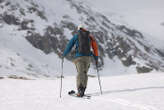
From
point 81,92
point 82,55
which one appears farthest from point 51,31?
point 81,92

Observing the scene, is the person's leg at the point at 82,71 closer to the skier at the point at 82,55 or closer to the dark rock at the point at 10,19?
the skier at the point at 82,55

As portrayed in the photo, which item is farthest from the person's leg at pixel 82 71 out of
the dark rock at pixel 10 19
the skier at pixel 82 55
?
the dark rock at pixel 10 19

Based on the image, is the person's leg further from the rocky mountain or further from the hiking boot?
the rocky mountain

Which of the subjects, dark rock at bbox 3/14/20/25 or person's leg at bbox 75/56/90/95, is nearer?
person's leg at bbox 75/56/90/95

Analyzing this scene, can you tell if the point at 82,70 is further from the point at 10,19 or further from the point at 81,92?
the point at 10,19

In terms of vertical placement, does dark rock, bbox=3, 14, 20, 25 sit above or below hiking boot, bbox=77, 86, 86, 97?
above

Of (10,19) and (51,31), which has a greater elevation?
(10,19)

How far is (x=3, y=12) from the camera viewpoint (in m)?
154

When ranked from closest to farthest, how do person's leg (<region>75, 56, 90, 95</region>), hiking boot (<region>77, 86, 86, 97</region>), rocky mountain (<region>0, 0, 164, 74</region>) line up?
1. hiking boot (<region>77, 86, 86, 97</region>)
2. person's leg (<region>75, 56, 90, 95</region>)
3. rocky mountain (<region>0, 0, 164, 74</region>)

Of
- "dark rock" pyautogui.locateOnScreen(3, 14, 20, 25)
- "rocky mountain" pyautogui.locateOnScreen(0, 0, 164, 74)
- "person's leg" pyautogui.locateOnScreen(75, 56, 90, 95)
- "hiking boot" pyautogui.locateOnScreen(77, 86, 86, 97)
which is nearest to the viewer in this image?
"hiking boot" pyautogui.locateOnScreen(77, 86, 86, 97)

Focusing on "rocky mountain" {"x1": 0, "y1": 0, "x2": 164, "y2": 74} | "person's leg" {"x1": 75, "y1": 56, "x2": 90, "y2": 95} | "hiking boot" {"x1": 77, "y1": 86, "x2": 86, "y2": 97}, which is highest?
"rocky mountain" {"x1": 0, "y1": 0, "x2": 164, "y2": 74}

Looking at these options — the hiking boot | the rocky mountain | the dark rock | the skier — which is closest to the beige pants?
the skier

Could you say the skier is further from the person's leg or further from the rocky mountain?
the rocky mountain

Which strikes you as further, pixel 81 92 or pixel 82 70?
pixel 82 70
